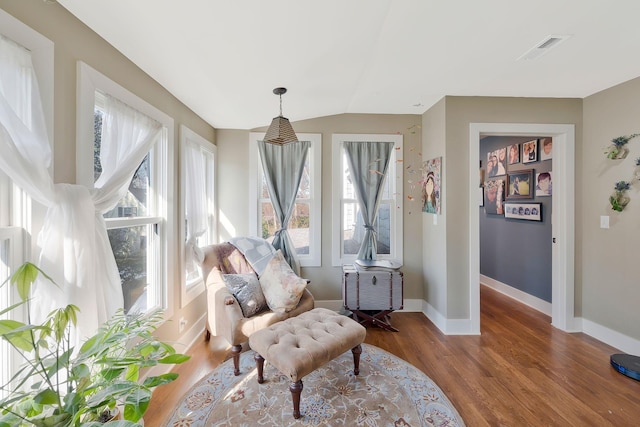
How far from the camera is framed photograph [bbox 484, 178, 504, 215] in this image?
396cm

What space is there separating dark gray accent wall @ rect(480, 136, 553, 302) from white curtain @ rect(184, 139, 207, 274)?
3.95m

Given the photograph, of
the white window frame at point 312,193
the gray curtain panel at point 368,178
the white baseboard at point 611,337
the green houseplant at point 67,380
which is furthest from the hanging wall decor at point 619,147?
the green houseplant at point 67,380

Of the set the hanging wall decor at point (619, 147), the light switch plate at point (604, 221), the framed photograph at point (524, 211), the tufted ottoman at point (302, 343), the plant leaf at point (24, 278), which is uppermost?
the hanging wall decor at point (619, 147)

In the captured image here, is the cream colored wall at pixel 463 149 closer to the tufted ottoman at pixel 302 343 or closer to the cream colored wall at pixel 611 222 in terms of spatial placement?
the cream colored wall at pixel 611 222

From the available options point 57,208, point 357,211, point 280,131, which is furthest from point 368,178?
point 57,208

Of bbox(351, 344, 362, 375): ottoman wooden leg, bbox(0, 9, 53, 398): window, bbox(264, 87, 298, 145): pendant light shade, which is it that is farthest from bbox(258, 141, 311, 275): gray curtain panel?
bbox(0, 9, 53, 398): window

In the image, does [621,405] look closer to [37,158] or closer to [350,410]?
[350,410]

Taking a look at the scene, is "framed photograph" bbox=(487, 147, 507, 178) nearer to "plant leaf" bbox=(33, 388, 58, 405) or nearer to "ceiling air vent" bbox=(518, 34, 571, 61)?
"ceiling air vent" bbox=(518, 34, 571, 61)

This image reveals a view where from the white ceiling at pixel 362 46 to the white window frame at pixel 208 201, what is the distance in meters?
0.32

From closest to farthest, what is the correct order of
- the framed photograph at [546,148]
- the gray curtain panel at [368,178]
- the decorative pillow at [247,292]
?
the decorative pillow at [247,292], the framed photograph at [546,148], the gray curtain panel at [368,178]

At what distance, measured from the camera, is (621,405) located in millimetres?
→ 1764

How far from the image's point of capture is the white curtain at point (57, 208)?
3.49 feet

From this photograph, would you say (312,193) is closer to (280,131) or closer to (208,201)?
(280,131)

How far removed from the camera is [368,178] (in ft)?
10.8
